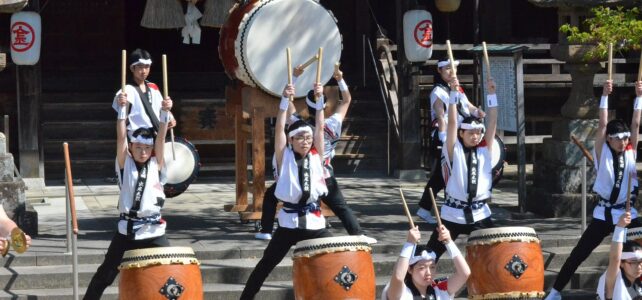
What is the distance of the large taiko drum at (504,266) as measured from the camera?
28.4 ft

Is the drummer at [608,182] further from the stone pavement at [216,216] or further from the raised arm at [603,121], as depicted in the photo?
the stone pavement at [216,216]

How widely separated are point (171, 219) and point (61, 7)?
6358mm

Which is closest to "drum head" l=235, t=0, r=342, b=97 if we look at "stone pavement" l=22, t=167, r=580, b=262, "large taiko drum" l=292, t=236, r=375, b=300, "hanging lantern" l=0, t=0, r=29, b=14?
"stone pavement" l=22, t=167, r=580, b=262

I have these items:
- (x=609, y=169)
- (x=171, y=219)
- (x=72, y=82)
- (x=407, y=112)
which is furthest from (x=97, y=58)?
(x=609, y=169)

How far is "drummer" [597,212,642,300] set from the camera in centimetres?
838

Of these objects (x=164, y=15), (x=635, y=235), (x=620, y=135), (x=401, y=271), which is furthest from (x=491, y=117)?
(x=164, y=15)

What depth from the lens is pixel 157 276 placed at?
8.15 m

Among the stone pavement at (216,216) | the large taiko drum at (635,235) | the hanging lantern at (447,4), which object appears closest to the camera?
the large taiko drum at (635,235)

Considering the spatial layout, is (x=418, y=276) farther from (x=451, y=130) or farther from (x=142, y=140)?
(x=142, y=140)

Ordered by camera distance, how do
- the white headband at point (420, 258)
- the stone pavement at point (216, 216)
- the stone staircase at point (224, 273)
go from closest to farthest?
the white headband at point (420, 258) → the stone staircase at point (224, 273) → the stone pavement at point (216, 216)

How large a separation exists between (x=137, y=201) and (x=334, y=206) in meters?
Result: 2.26

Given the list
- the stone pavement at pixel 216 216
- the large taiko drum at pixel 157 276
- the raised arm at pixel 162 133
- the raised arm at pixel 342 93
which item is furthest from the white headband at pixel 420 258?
the stone pavement at pixel 216 216

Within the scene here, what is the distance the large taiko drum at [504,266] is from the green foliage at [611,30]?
11.5 feet

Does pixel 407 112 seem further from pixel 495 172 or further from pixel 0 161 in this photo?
pixel 0 161
